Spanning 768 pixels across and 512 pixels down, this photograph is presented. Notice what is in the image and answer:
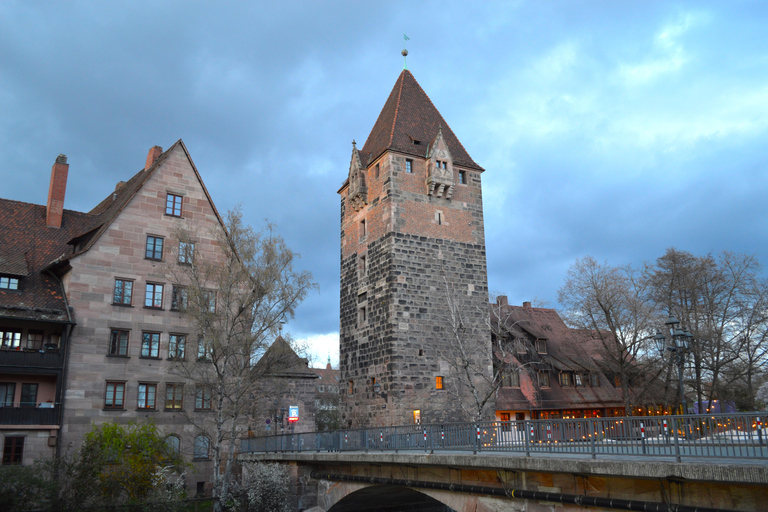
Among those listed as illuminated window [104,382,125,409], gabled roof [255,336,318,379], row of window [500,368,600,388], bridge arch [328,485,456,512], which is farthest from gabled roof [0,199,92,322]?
row of window [500,368,600,388]

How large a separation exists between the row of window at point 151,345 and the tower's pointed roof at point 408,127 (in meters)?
13.4

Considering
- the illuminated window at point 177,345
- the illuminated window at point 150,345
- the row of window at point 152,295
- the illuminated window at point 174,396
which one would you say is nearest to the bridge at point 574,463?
the illuminated window at point 174,396

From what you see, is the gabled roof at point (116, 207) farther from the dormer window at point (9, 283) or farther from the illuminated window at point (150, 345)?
the illuminated window at point (150, 345)

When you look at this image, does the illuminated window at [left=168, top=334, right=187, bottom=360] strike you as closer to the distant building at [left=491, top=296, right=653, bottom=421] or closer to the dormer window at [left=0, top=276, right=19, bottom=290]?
the dormer window at [left=0, top=276, right=19, bottom=290]

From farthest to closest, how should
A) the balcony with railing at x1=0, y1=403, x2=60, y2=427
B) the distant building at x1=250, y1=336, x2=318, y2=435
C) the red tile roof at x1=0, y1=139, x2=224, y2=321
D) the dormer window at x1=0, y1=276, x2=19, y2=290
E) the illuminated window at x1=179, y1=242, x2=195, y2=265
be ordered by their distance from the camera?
1. the distant building at x1=250, y1=336, x2=318, y2=435
2. the dormer window at x1=0, y1=276, x2=19, y2=290
3. the red tile roof at x1=0, y1=139, x2=224, y2=321
4. the illuminated window at x1=179, y1=242, x2=195, y2=265
5. the balcony with railing at x1=0, y1=403, x2=60, y2=427

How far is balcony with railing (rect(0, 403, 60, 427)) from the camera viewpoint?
76.1 ft

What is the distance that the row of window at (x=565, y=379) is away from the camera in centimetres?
3594

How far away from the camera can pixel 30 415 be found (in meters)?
23.8

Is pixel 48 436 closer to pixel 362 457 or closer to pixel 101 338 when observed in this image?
pixel 101 338

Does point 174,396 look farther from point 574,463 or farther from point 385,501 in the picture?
point 574,463

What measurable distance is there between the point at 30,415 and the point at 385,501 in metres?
14.5

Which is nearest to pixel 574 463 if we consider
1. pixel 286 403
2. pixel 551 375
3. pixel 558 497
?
pixel 558 497

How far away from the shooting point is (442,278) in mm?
30922

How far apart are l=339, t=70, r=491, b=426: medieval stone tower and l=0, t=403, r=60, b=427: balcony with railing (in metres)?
13.7
